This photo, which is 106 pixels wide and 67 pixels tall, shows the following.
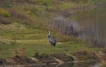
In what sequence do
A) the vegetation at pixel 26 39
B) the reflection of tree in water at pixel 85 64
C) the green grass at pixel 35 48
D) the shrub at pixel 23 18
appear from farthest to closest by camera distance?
the shrub at pixel 23 18 → the vegetation at pixel 26 39 → the green grass at pixel 35 48 → the reflection of tree in water at pixel 85 64

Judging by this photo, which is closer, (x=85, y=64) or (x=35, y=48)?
(x=85, y=64)

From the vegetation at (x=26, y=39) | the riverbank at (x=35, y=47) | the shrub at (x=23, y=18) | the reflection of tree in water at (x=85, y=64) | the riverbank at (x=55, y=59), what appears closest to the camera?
the riverbank at (x=55, y=59)

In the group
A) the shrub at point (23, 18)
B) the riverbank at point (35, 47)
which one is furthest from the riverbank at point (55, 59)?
Result: the shrub at point (23, 18)

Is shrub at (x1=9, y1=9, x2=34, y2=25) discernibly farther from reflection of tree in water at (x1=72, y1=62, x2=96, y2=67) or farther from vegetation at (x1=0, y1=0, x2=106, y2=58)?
reflection of tree in water at (x1=72, y1=62, x2=96, y2=67)

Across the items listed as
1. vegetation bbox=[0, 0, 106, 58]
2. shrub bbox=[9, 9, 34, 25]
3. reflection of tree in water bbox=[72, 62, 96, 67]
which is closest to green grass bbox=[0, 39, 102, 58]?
vegetation bbox=[0, 0, 106, 58]

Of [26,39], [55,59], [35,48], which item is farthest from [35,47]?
[26,39]

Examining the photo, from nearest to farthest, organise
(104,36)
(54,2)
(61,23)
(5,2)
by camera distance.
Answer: (104,36) → (61,23) → (5,2) → (54,2)

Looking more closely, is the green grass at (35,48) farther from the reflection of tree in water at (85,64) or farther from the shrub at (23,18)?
the shrub at (23,18)

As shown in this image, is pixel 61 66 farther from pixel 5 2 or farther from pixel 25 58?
pixel 5 2

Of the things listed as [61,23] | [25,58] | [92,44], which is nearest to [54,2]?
[61,23]

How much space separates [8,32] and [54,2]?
47913 millimetres

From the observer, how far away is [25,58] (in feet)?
115

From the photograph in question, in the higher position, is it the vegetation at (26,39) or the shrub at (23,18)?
the shrub at (23,18)

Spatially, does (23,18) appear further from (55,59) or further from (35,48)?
(55,59)
